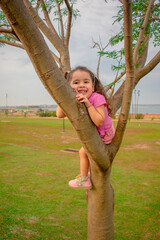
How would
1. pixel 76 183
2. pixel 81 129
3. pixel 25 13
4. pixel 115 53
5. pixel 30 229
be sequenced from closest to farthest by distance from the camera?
1. pixel 25 13
2. pixel 81 129
3. pixel 76 183
4. pixel 115 53
5. pixel 30 229

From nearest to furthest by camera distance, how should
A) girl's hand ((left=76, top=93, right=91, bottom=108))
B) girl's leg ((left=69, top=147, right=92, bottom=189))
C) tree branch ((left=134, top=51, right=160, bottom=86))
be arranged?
girl's hand ((left=76, top=93, right=91, bottom=108)), girl's leg ((left=69, top=147, right=92, bottom=189)), tree branch ((left=134, top=51, right=160, bottom=86))

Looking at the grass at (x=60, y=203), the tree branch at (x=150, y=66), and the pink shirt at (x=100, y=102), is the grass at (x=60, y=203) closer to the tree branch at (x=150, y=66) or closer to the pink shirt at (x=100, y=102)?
the pink shirt at (x=100, y=102)

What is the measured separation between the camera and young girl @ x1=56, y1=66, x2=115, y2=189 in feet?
5.52

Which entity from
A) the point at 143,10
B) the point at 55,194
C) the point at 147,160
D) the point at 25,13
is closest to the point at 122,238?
the point at 55,194

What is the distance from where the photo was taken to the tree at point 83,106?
1.24m

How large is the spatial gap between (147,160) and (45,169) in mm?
4528

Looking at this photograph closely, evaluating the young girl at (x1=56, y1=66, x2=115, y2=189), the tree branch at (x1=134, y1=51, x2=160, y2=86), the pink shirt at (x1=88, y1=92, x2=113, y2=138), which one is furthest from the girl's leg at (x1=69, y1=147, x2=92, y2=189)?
the tree branch at (x1=134, y1=51, x2=160, y2=86)

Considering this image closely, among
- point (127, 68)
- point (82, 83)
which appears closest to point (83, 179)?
point (82, 83)

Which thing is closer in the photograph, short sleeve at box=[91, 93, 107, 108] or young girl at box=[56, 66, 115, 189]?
young girl at box=[56, 66, 115, 189]

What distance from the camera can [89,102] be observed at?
168cm

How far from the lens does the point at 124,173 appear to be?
6363 mm

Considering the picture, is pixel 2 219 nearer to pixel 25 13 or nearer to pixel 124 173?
pixel 25 13

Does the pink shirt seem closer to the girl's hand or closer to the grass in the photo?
the girl's hand

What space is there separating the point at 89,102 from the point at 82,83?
0.35 m
